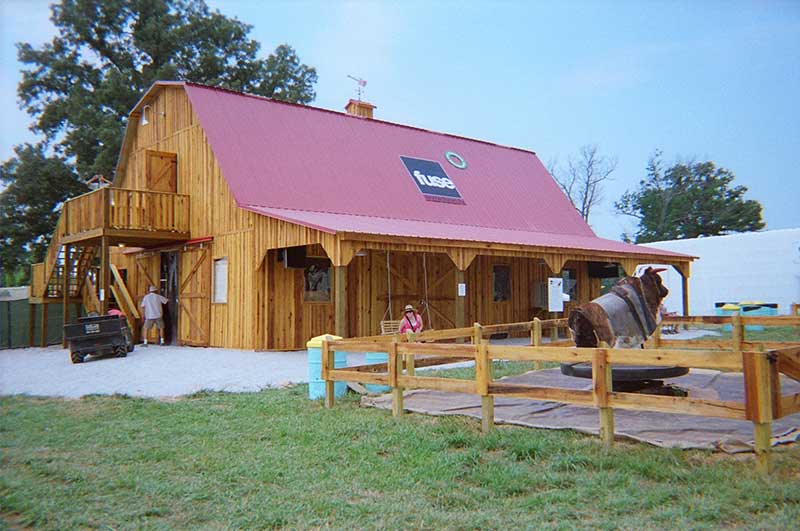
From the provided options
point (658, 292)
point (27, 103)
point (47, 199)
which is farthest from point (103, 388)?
point (27, 103)

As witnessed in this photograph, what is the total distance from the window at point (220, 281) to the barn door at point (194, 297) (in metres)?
0.18

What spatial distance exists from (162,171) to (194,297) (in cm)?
382

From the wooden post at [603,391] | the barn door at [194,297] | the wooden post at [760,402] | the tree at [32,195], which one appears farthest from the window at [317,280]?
the tree at [32,195]

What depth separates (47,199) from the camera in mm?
32438

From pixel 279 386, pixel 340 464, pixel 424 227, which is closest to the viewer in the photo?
pixel 340 464

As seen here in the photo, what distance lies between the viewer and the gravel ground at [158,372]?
10.9 metres

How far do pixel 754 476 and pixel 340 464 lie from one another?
313cm

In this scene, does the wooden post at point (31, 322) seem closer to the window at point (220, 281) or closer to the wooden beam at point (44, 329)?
the wooden beam at point (44, 329)

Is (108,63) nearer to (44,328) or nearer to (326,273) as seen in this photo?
(44,328)

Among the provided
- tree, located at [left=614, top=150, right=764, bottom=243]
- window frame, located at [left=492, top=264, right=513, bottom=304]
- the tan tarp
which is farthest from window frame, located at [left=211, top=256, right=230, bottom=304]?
tree, located at [left=614, top=150, right=764, bottom=243]

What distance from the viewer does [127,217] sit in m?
17.4

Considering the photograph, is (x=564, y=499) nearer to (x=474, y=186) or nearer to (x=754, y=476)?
(x=754, y=476)

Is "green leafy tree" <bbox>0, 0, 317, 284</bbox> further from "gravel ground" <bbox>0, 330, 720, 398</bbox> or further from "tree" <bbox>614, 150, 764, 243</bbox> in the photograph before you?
"tree" <bbox>614, 150, 764, 243</bbox>

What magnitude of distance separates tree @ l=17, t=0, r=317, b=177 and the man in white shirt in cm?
1539
